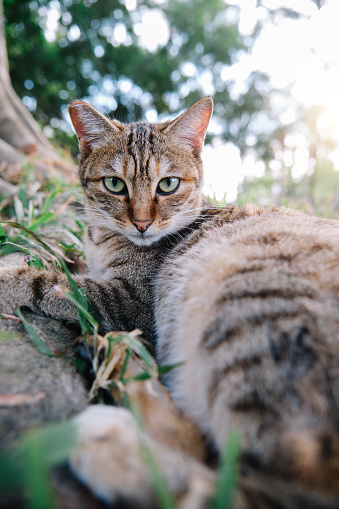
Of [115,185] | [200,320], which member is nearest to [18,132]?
[115,185]

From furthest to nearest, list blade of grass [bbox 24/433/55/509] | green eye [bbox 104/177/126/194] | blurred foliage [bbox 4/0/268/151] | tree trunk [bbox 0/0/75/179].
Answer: blurred foliage [bbox 4/0/268/151] → tree trunk [bbox 0/0/75/179] → green eye [bbox 104/177/126/194] → blade of grass [bbox 24/433/55/509]

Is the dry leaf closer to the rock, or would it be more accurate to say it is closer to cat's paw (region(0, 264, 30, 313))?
the rock

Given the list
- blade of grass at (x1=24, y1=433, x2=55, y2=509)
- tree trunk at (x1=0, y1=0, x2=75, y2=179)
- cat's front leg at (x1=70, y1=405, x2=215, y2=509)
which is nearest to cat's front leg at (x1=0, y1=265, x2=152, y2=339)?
cat's front leg at (x1=70, y1=405, x2=215, y2=509)

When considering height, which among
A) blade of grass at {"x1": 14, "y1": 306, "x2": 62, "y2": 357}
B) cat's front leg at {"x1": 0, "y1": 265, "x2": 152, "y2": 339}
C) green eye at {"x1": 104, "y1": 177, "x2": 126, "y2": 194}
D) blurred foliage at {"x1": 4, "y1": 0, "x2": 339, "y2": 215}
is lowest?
blade of grass at {"x1": 14, "y1": 306, "x2": 62, "y2": 357}

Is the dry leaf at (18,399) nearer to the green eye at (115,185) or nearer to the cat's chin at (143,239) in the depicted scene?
the cat's chin at (143,239)

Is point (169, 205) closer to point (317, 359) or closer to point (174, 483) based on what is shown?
point (317, 359)

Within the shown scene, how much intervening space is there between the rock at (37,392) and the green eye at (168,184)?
1035mm

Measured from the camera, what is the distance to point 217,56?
955 centimetres

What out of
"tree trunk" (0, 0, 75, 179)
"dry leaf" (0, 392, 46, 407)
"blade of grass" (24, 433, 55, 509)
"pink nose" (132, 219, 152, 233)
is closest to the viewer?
"blade of grass" (24, 433, 55, 509)

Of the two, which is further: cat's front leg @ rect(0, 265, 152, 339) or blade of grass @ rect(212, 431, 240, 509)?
cat's front leg @ rect(0, 265, 152, 339)

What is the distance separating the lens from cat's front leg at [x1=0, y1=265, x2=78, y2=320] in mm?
1399

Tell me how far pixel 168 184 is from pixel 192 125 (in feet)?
1.49

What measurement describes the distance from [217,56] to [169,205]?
973cm

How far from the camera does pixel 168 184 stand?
1896mm
